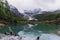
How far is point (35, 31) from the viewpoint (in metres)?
3.75

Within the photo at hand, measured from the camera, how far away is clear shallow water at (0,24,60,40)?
144 inches

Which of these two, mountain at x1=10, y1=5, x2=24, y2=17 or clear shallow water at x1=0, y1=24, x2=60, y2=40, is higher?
mountain at x1=10, y1=5, x2=24, y2=17

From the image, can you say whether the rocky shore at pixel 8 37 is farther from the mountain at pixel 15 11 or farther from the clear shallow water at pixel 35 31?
the mountain at pixel 15 11

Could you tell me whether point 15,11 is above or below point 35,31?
above

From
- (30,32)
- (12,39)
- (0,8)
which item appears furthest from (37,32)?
(0,8)

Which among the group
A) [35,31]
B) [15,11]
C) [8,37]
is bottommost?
[8,37]

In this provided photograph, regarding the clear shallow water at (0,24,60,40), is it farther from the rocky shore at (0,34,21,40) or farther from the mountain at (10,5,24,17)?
the mountain at (10,5,24,17)

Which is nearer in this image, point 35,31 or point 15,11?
point 35,31

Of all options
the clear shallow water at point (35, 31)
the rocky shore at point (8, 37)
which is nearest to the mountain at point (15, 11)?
the clear shallow water at point (35, 31)

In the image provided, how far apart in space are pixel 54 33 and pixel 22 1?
1249mm

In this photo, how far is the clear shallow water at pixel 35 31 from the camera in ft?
12.0

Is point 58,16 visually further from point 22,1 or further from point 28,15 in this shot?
point 22,1

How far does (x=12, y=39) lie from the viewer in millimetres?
3664

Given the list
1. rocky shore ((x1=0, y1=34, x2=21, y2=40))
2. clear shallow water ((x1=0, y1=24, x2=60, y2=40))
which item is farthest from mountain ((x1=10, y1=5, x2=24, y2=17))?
rocky shore ((x1=0, y1=34, x2=21, y2=40))
